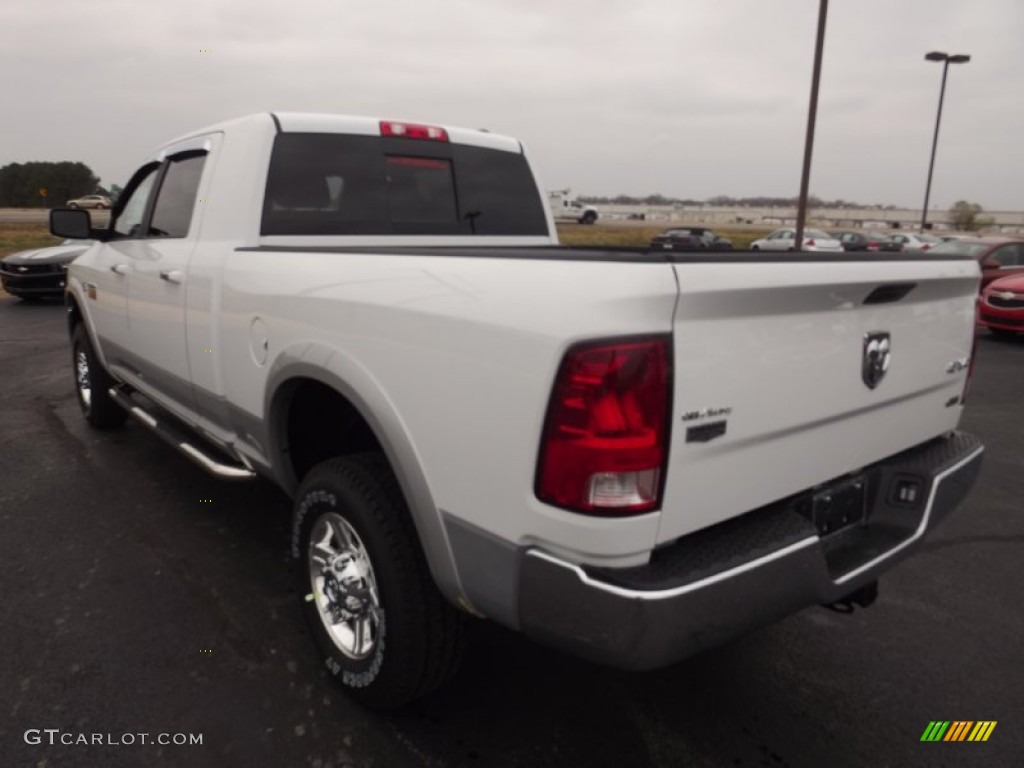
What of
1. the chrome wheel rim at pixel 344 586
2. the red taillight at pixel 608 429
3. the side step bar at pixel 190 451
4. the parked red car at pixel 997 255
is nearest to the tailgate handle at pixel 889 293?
the red taillight at pixel 608 429

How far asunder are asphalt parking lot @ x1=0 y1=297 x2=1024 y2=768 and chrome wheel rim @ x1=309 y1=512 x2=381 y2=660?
0.70 ft

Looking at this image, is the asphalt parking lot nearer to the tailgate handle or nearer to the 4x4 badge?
the 4x4 badge

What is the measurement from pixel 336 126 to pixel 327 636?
2.19 meters

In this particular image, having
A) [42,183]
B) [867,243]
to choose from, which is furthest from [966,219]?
[42,183]

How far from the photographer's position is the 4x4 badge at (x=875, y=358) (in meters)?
2.06

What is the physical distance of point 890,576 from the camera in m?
3.41

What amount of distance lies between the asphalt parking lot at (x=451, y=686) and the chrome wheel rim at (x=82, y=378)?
6.10 ft

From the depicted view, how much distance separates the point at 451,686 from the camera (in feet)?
8.20

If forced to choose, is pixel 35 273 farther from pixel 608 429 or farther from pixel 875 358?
pixel 875 358

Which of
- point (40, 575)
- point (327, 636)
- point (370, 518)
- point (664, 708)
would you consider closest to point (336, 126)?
point (370, 518)

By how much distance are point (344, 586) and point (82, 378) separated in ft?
14.5

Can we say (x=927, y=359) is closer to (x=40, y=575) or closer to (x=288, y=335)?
(x=288, y=335)

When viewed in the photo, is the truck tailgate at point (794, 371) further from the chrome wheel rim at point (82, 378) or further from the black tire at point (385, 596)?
the chrome wheel rim at point (82, 378)

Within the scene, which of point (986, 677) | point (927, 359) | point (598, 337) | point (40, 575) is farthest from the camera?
point (40, 575)
